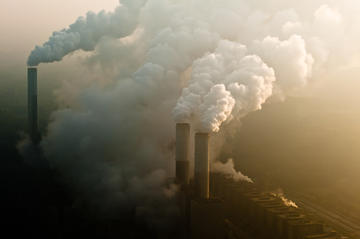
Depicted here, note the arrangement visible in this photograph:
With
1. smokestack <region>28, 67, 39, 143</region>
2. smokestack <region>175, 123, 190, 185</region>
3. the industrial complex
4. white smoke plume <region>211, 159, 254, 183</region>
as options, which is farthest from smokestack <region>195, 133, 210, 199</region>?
smokestack <region>28, 67, 39, 143</region>

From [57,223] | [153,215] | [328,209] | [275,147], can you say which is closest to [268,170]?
[275,147]

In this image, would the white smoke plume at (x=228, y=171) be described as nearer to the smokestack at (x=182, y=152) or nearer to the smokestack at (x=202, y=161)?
the smokestack at (x=182, y=152)

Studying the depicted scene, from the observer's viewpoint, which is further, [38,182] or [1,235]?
[38,182]

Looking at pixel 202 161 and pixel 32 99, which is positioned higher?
pixel 32 99

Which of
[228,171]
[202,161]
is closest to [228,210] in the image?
[202,161]

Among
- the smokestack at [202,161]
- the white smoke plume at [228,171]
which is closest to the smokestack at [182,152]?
the smokestack at [202,161]

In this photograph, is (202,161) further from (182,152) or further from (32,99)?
(32,99)

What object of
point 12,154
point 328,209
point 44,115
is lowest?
point 328,209

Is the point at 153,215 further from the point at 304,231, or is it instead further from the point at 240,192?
the point at 304,231
